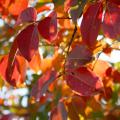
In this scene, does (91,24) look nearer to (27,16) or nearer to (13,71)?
(27,16)

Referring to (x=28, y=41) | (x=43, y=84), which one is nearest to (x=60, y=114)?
(x=43, y=84)

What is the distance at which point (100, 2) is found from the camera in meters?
0.72

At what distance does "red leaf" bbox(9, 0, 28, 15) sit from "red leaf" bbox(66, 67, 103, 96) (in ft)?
0.61

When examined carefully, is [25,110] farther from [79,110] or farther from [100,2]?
[100,2]

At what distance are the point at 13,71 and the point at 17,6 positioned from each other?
151 millimetres

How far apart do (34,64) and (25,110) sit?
1.93 ft

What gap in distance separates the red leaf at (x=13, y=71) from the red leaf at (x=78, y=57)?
4.2 inches

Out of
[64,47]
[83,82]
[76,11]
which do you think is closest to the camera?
[76,11]

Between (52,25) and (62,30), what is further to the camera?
(62,30)

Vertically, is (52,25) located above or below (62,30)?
above

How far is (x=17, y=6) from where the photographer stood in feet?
2.89

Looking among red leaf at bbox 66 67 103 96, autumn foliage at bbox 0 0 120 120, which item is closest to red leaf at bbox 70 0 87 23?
autumn foliage at bbox 0 0 120 120

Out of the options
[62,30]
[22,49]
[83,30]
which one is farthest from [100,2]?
[62,30]

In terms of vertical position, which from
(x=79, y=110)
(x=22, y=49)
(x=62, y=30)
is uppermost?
(x=22, y=49)
